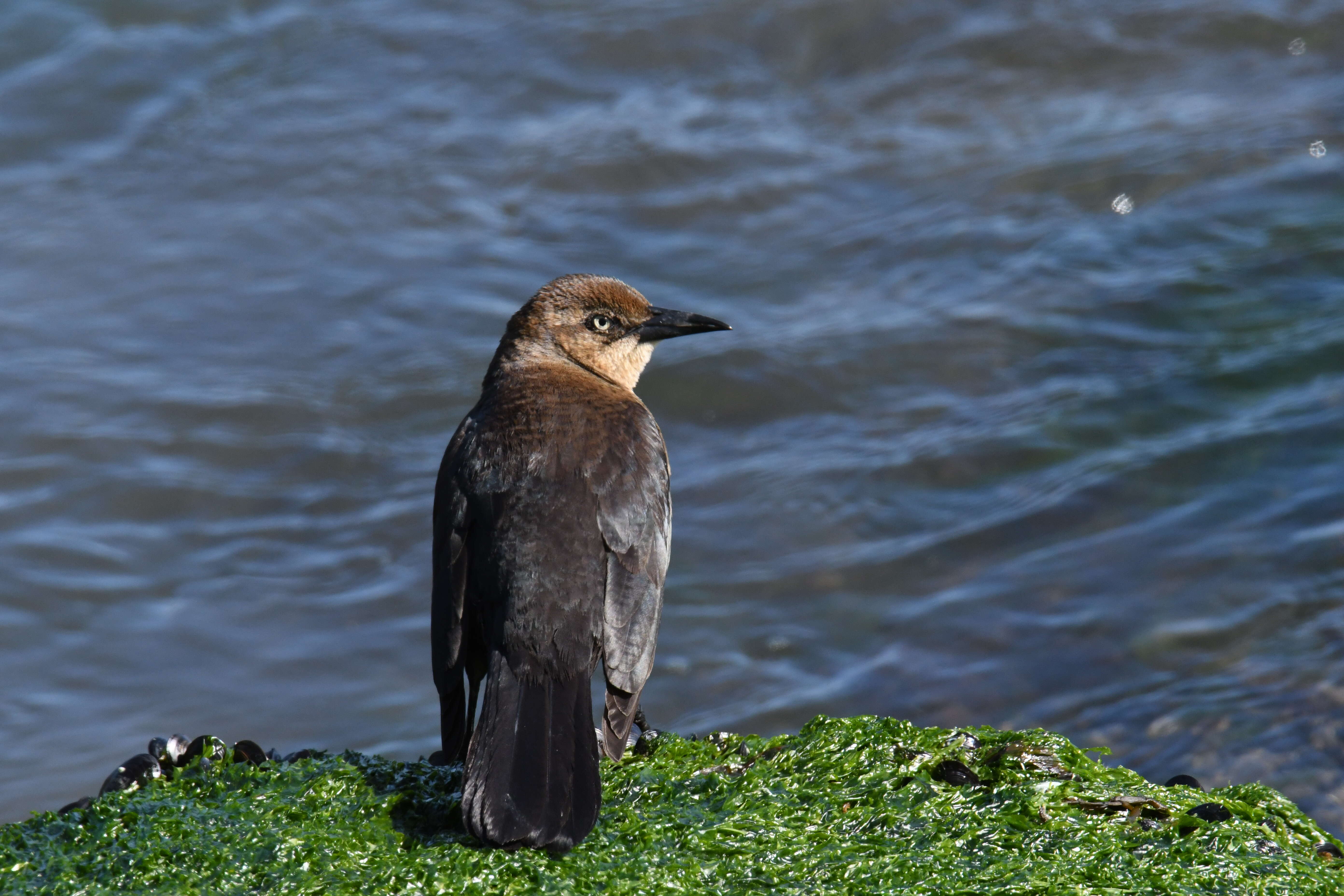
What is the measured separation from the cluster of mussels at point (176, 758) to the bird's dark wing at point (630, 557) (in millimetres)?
918

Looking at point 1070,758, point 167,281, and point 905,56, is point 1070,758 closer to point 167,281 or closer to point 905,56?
point 167,281

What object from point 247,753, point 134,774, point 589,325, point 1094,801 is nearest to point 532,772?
point 247,753

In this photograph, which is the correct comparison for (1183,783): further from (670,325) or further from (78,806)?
(78,806)

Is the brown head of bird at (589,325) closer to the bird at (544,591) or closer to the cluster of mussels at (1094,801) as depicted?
the bird at (544,591)

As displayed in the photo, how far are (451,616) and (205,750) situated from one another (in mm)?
848

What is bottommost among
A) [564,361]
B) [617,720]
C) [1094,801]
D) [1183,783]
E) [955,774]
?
[1183,783]

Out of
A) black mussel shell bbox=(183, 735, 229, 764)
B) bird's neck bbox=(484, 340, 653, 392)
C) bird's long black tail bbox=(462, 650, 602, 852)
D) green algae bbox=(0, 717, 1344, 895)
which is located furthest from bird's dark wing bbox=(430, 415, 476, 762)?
bird's neck bbox=(484, 340, 653, 392)

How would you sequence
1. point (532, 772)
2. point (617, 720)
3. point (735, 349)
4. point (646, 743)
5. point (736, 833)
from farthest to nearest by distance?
point (735, 349)
point (646, 743)
point (617, 720)
point (736, 833)
point (532, 772)

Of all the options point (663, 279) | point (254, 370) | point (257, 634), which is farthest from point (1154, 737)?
point (254, 370)

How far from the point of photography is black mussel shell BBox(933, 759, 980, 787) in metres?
3.72

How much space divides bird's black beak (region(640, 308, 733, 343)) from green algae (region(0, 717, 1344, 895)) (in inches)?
73.7

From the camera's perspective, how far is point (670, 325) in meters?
5.39

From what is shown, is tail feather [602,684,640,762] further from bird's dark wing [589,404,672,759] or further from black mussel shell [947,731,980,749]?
black mussel shell [947,731,980,749]

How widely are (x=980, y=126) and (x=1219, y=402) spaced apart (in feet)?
13.9
